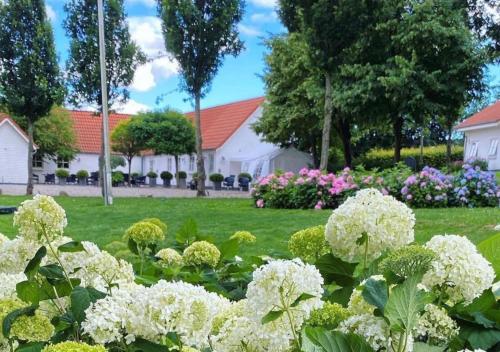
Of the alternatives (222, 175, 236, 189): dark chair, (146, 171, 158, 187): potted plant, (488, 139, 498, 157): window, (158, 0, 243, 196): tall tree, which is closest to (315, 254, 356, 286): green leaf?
(158, 0, 243, 196): tall tree

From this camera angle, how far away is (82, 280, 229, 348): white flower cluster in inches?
32.3

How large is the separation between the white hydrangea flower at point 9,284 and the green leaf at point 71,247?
11 cm

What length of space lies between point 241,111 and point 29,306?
40703mm

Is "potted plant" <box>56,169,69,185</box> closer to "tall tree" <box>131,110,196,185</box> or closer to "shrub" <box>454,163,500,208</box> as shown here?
"tall tree" <box>131,110,196,185</box>

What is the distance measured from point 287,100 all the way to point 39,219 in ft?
A: 90.8

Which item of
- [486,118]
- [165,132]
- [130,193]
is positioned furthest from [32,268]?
[486,118]

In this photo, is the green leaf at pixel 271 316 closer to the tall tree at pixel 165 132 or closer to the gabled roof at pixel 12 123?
the tall tree at pixel 165 132

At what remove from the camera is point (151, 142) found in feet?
116

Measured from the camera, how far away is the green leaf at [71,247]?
122 cm

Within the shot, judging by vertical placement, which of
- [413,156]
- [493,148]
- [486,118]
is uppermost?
[486,118]

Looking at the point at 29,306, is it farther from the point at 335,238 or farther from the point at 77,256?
the point at 335,238

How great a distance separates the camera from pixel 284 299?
2.64ft

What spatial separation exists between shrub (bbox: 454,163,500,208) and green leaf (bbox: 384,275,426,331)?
12946mm

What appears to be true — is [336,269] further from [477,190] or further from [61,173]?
[61,173]
